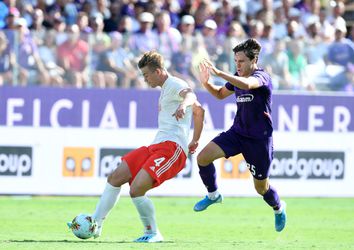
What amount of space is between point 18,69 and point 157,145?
6.50 meters

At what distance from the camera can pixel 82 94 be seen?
1670 cm

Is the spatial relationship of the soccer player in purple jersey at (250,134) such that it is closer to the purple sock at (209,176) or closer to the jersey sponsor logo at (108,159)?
the purple sock at (209,176)

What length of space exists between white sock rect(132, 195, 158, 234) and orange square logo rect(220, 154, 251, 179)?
21.7ft

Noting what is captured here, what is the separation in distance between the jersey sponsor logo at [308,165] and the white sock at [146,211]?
695 cm

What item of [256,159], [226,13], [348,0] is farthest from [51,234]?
[348,0]

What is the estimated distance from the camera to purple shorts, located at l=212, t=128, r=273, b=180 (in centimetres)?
1126

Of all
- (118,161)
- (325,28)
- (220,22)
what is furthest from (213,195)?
(325,28)

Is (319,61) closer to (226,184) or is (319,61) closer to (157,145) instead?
(226,184)

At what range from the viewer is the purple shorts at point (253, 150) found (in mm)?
11258

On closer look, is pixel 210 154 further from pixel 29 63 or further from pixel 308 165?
pixel 308 165

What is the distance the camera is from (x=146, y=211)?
34.2ft

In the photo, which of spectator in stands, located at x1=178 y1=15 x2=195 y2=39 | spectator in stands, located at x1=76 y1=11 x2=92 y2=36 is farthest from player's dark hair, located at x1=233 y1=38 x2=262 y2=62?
spectator in stands, located at x1=178 y1=15 x2=195 y2=39

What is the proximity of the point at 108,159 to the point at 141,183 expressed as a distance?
632 centimetres

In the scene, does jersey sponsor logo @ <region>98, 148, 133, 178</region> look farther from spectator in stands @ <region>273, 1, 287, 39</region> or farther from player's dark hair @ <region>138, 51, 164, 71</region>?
player's dark hair @ <region>138, 51, 164, 71</region>
